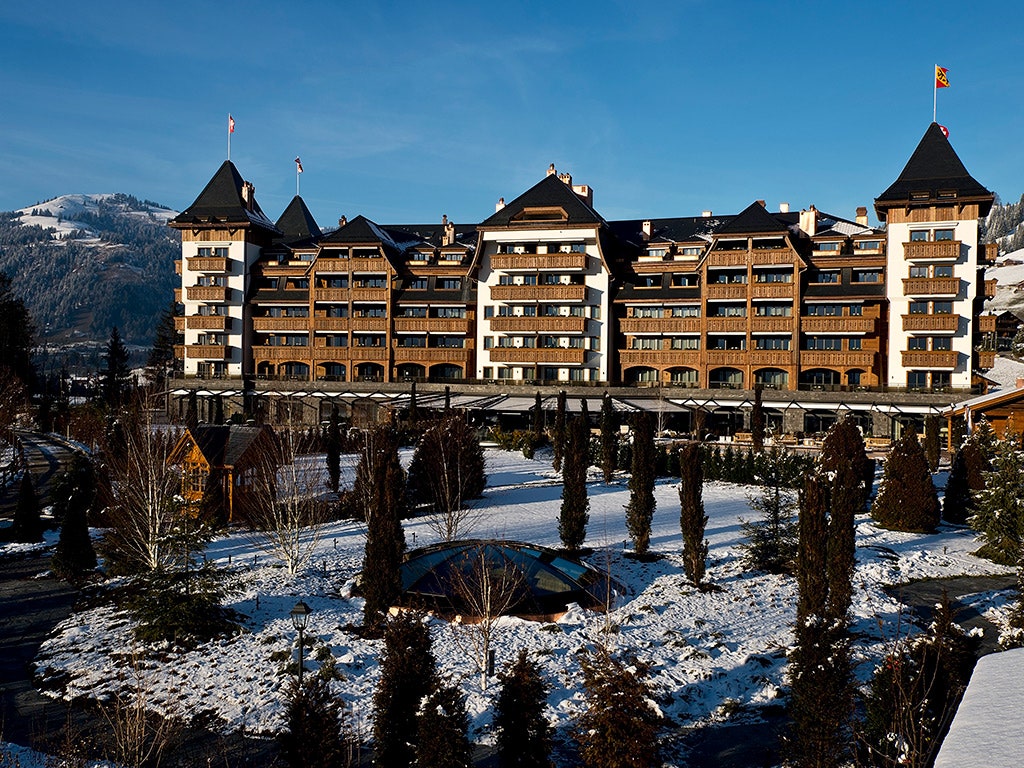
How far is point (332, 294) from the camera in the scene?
6088cm

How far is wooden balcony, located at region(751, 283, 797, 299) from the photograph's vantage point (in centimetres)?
5156

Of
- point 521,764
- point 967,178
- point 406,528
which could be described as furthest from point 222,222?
point 521,764

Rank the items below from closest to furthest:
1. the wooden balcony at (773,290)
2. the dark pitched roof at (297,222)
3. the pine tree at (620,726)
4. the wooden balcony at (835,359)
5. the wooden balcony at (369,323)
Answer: the pine tree at (620,726), the wooden balcony at (835,359), the wooden balcony at (773,290), the wooden balcony at (369,323), the dark pitched roof at (297,222)

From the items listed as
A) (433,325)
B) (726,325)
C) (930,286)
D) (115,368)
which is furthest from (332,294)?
(930,286)

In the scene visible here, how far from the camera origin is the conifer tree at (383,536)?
54.6 feet

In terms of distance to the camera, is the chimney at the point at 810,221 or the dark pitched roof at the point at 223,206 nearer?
the chimney at the point at 810,221

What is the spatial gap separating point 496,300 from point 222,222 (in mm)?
25422

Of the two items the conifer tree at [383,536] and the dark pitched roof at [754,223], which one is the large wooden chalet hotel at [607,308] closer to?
the dark pitched roof at [754,223]

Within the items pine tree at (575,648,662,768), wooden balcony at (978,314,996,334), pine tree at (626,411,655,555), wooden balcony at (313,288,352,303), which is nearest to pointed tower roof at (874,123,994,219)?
wooden balcony at (978,314,996,334)

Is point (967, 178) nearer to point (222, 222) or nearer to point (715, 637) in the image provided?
point (715, 637)

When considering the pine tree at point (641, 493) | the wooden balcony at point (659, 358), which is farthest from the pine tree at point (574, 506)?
the wooden balcony at point (659, 358)

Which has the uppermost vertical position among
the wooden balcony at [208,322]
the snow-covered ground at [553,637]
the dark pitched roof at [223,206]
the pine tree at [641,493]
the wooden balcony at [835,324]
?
the dark pitched roof at [223,206]

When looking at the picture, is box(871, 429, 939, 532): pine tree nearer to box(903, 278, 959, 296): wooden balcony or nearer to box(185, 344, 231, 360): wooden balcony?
box(903, 278, 959, 296): wooden balcony

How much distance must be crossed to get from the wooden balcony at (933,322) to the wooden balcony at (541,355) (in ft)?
73.2
